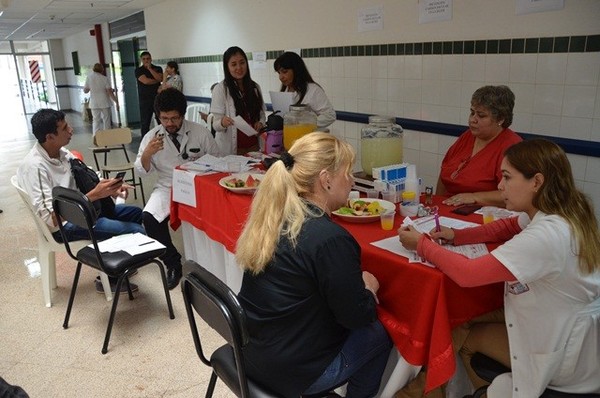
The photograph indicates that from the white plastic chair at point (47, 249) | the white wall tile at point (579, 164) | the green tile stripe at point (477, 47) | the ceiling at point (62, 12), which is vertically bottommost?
the white plastic chair at point (47, 249)

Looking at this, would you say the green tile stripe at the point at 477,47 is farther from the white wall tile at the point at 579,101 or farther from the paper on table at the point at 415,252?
the paper on table at the point at 415,252

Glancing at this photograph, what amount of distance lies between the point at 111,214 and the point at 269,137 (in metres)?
1.18

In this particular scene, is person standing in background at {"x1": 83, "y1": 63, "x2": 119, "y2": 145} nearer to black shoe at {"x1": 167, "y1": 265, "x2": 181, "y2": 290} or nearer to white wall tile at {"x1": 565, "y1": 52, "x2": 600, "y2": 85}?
black shoe at {"x1": 167, "y1": 265, "x2": 181, "y2": 290}

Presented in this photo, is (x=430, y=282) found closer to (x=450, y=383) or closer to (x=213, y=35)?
(x=450, y=383)

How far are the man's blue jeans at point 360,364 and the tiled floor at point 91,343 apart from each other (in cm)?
81

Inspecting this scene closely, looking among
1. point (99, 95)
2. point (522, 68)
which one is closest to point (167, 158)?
point (522, 68)

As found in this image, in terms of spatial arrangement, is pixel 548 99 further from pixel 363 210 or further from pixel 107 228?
pixel 107 228

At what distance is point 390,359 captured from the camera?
1.79 metres

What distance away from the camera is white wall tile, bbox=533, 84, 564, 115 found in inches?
117

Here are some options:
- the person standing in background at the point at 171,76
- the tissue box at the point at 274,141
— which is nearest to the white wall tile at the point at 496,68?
the tissue box at the point at 274,141

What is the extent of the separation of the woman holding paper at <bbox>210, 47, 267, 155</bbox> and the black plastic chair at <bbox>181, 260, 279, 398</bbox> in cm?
223

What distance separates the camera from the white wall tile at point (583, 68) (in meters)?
2.75

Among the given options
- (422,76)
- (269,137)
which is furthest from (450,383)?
(422,76)

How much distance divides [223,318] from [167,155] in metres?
2.17
